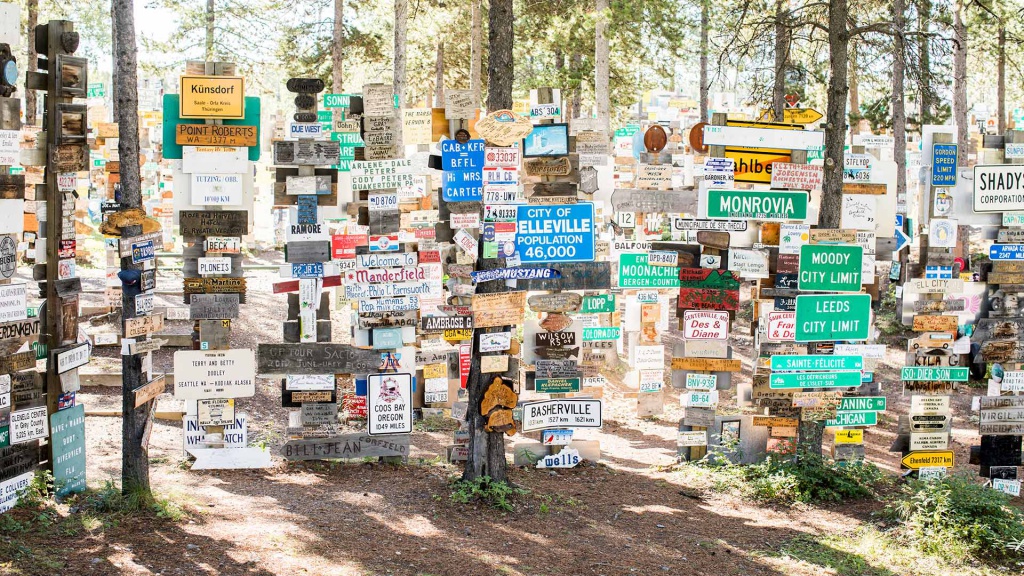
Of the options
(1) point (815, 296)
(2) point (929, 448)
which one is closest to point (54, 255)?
(1) point (815, 296)

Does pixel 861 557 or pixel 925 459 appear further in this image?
pixel 925 459

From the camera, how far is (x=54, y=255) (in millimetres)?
8891

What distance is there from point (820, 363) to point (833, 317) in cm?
58

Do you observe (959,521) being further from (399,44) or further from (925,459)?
(399,44)

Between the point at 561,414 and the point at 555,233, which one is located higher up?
the point at 555,233

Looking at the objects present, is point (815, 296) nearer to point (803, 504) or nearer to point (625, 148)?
point (803, 504)

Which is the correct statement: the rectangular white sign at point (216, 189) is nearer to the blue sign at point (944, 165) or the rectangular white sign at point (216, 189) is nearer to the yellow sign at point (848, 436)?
the yellow sign at point (848, 436)

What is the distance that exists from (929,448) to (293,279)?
8.10 meters

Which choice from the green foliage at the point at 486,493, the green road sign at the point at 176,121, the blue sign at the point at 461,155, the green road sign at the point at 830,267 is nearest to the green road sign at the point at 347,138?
the green road sign at the point at 176,121

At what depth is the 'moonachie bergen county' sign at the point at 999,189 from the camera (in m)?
11.6

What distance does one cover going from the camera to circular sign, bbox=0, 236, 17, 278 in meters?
8.53

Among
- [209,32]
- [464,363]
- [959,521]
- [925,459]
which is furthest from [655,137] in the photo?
[209,32]

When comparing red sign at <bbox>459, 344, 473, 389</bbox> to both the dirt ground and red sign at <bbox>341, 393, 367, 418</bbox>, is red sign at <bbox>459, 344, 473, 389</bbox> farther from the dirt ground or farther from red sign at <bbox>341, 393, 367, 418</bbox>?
red sign at <bbox>341, 393, 367, 418</bbox>

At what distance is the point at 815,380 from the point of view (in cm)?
1145
